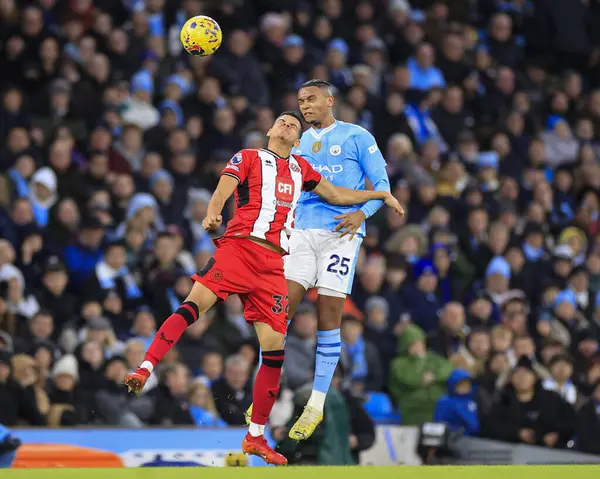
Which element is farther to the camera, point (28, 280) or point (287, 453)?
point (28, 280)

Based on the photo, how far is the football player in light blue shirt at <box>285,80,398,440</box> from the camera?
1023cm

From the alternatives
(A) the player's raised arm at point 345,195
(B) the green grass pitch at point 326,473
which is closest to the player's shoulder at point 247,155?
(A) the player's raised arm at point 345,195

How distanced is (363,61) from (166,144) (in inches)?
183

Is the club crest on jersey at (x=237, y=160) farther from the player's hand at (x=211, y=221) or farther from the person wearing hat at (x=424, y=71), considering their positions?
Answer: the person wearing hat at (x=424, y=71)

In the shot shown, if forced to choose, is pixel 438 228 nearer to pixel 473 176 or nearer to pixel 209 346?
pixel 473 176

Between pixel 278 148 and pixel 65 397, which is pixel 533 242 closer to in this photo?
pixel 65 397

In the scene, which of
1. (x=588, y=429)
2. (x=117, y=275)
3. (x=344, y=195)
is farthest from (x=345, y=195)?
(x=588, y=429)

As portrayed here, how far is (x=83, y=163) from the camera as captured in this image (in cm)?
1573

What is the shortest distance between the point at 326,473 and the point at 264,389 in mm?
2079

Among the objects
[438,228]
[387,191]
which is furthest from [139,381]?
[438,228]

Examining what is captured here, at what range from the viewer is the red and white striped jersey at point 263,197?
9438 millimetres

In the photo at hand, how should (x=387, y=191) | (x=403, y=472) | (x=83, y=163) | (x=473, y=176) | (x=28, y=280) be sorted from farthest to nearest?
(x=473, y=176) → (x=83, y=163) → (x=28, y=280) → (x=387, y=191) → (x=403, y=472)

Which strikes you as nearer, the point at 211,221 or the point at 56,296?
the point at 211,221

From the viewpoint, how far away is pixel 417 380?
47.8ft
